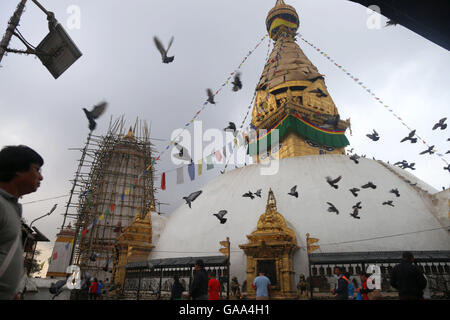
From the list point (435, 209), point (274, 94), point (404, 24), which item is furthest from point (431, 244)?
point (274, 94)

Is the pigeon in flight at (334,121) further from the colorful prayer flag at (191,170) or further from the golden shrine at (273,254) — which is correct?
the colorful prayer flag at (191,170)

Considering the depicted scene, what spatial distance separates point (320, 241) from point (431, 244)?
353 centimetres

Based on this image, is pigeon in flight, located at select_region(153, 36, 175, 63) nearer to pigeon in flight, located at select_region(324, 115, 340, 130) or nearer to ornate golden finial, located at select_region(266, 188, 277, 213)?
ornate golden finial, located at select_region(266, 188, 277, 213)

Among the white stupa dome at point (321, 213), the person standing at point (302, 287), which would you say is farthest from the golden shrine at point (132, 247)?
the person standing at point (302, 287)

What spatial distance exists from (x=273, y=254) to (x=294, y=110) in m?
11.0

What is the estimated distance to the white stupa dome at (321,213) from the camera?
9.09 metres

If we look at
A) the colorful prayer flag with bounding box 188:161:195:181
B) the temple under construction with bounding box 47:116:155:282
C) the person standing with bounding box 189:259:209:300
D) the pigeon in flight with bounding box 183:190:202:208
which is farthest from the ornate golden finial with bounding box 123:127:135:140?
the person standing with bounding box 189:259:209:300

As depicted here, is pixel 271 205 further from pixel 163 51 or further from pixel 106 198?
pixel 106 198

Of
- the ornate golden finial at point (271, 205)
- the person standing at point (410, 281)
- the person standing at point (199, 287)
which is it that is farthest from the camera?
the ornate golden finial at point (271, 205)

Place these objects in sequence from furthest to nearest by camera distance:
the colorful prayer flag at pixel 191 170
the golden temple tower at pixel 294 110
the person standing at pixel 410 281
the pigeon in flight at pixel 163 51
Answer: the golden temple tower at pixel 294 110 < the colorful prayer flag at pixel 191 170 < the pigeon in flight at pixel 163 51 < the person standing at pixel 410 281

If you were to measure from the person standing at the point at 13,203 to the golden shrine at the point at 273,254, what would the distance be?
774cm

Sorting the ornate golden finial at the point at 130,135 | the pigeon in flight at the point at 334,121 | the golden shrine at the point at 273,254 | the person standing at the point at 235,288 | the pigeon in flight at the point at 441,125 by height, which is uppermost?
the ornate golden finial at the point at 130,135

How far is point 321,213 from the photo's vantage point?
32.6 ft
